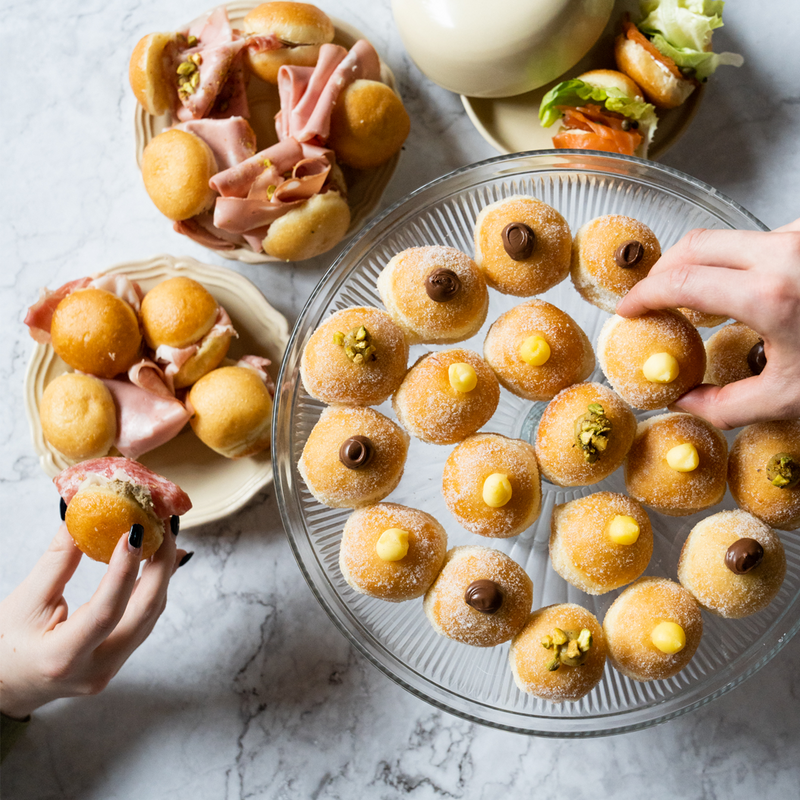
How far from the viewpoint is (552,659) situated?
74 cm

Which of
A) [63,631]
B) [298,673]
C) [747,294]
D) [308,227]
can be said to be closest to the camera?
[747,294]

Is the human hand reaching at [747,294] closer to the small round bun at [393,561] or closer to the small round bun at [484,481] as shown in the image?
the small round bun at [484,481]

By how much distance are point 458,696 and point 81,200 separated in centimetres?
101

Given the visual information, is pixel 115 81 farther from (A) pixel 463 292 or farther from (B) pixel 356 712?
(B) pixel 356 712

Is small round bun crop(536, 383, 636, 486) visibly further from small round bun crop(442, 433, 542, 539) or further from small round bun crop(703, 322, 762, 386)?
small round bun crop(703, 322, 762, 386)

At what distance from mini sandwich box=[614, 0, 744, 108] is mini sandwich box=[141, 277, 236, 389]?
0.73m

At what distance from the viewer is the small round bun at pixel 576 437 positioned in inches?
28.8

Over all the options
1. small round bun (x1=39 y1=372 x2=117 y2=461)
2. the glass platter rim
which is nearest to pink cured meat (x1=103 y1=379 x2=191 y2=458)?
small round bun (x1=39 y1=372 x2=117 y2=461)

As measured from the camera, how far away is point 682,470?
720 millimetres

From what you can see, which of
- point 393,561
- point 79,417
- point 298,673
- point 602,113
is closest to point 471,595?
point 393,561

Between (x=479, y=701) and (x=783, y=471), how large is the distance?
45 centimetres

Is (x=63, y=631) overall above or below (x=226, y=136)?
below

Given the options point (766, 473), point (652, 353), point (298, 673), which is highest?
point (652, 353)

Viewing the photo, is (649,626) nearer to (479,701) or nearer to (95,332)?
(479,701)
